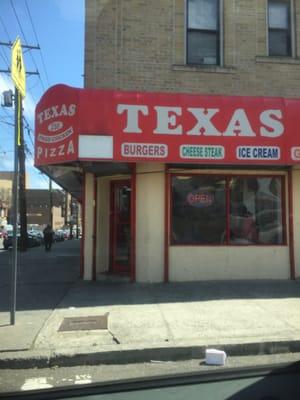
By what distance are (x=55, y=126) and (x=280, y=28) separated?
610cm

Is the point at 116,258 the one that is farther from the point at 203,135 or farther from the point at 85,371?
the point at 85,371

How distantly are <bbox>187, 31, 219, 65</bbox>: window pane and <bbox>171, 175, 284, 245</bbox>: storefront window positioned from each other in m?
2.90

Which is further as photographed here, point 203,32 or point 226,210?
point 203,32

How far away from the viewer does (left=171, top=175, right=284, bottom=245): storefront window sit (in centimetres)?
1172

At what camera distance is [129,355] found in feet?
20.3

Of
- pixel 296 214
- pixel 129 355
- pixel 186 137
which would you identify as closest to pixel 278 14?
pixel 186 137

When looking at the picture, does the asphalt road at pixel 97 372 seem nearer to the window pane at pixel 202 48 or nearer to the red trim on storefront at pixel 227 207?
the red trim on storefront at pixel 227 207

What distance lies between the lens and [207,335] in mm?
6895

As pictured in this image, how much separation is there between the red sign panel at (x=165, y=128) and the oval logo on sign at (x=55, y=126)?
2cm

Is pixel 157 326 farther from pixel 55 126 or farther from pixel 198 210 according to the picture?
pixel 55 126

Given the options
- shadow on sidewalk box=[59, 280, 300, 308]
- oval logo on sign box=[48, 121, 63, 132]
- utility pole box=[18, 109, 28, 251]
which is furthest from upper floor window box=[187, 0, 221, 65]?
utility pole box=[18, 109, 28, 251]

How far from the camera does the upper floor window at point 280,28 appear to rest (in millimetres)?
12727

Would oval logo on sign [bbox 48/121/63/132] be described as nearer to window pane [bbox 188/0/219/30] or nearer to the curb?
window pane [bbox 188/0/219/30]

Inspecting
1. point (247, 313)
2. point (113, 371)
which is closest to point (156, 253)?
point (247, 313)
